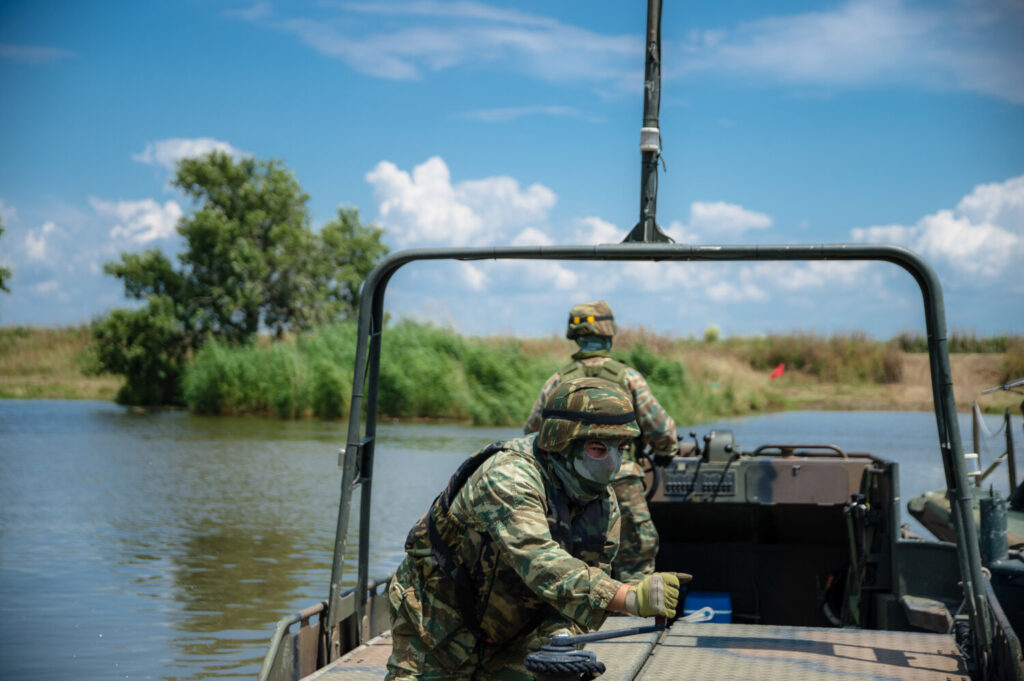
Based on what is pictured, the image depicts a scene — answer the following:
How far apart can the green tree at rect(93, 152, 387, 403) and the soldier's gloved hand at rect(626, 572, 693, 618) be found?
37651 mm

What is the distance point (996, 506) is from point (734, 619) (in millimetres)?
2191

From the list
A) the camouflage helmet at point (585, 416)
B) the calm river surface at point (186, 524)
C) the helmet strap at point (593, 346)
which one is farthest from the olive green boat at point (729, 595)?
the calm river surface at point (186, 524)

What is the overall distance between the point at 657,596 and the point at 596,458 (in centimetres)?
47

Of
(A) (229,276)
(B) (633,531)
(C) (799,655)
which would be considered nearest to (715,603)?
(B) (633,531)

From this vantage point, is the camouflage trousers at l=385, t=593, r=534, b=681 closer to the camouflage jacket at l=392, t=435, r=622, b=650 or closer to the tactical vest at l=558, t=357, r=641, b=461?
the camouflage jacket at l=392, t=435, r=622, b=650

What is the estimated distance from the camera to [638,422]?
6.85 m

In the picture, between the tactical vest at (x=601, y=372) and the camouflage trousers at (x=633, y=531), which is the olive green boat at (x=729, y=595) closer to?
the camouflage trousers at (x=633, y=531)

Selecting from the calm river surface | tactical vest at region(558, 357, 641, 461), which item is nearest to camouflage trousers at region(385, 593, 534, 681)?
tactical vest at region(558, 357, 641, 461)

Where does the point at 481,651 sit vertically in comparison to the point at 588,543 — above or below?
below

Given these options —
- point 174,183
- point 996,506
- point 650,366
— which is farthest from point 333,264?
point 996,506

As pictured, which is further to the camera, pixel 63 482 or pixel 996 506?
pixel 63 482

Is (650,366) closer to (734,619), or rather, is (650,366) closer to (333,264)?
(333,264)

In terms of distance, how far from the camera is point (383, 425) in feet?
105

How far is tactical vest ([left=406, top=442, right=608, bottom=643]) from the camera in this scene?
11.6 feet
